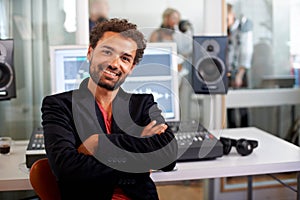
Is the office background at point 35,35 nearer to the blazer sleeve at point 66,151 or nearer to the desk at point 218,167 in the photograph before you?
the desk at point 218,167

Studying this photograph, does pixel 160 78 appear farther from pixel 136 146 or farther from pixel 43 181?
pixel 43 181

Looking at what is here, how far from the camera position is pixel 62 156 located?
134 cm

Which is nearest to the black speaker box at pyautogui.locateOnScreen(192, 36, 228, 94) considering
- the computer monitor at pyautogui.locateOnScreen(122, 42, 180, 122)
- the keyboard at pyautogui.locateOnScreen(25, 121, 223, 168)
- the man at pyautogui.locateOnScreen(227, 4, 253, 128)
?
the computer monitor at pyautogui.locateOnScreen(122, 42, 180, 122)

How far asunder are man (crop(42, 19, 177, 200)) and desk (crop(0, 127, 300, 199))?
11.8 inches

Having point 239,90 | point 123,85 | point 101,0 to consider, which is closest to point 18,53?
point 101,0

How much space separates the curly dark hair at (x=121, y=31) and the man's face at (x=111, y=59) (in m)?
0.01

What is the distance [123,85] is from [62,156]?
320 millimetres

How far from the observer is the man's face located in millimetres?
1317

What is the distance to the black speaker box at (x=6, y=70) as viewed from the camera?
2.15 m

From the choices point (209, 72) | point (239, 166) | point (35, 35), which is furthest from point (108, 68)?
point (35, 35)

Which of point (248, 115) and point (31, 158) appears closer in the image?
point (31, 158)

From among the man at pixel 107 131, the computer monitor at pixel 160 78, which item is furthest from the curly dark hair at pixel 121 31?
the computer monitor at pixel 160 78

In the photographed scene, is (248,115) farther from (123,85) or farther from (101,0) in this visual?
(123,85)

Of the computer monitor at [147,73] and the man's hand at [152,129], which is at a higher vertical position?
the computer monitor at [147,73]
